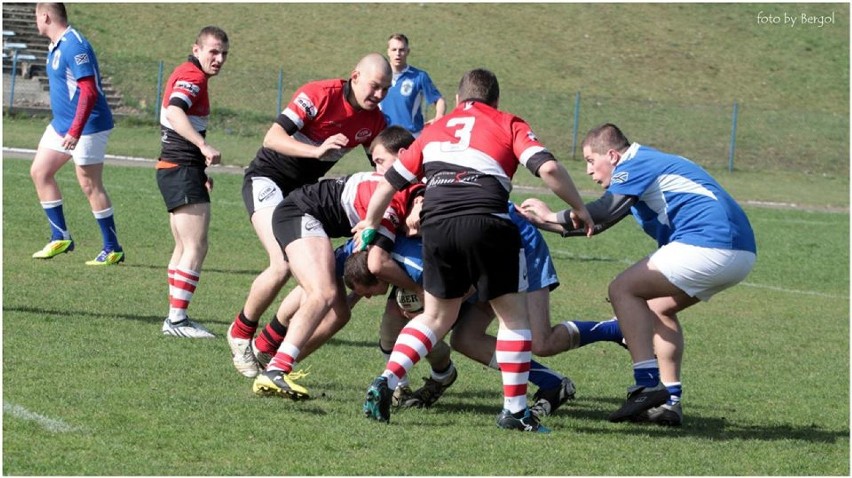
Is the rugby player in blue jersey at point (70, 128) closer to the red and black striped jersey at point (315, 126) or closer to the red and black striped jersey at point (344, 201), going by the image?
the red and black striped jersey at point (315, 126)

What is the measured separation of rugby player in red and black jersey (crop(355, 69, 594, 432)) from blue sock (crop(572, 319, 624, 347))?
1001 millimetres

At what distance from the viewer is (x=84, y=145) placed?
1191 centimetres

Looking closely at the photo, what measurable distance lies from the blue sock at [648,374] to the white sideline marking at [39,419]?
2.93 m

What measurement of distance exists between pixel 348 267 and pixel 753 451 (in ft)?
7.38

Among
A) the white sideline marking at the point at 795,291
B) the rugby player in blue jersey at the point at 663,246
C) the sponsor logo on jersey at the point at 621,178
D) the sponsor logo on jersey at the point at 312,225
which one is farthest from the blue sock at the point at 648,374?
the white sideline marking at the point at 795,291

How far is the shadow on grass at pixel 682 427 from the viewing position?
6645 millimetres

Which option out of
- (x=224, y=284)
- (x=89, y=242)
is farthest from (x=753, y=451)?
(x=89, y=242)

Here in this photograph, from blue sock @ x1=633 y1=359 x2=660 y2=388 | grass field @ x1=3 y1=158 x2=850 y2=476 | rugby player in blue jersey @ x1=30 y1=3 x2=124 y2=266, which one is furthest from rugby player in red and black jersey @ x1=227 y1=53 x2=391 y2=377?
rugby player in blue jersey @ x1=30 y1=3 x2=124 y2=266

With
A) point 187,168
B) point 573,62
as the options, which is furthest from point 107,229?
point 573,62

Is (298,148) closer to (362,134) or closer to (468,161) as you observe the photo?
(362,134)

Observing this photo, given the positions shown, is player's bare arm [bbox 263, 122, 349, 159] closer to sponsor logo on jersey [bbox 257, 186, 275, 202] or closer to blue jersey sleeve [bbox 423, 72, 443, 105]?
sponsor logo on jersey [bbox 257, 186, 275, 202]

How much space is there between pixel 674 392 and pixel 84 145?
273 inches

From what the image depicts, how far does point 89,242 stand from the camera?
13602 millimetres

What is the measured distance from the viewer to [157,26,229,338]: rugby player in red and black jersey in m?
9.04
